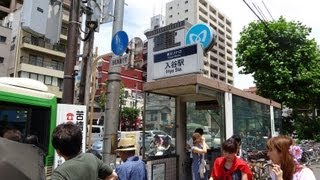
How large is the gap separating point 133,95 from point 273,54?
154 feet

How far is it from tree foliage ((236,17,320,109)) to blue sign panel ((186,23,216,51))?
1131 centimetres

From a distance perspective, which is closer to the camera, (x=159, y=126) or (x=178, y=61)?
(x=178, y=61)

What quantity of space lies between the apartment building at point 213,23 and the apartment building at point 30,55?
4421 cm

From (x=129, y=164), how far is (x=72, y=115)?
2837 millimetres

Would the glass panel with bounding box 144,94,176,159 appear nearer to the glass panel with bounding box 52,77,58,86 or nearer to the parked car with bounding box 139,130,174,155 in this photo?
the parked car with bounding box 139,130,174,155

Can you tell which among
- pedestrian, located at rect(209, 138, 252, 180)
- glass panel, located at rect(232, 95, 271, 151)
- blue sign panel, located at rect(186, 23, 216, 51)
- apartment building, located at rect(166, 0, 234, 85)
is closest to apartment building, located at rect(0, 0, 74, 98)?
glass panel, located at rect(232, 95, 271, 151)

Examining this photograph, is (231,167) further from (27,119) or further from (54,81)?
(54,81)

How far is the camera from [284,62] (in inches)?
778

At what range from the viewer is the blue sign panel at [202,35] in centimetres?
918

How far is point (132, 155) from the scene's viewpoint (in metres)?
4.07

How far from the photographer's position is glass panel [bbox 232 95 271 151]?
8.50 metres

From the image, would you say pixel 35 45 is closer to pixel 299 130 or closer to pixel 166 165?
pixel 299 130

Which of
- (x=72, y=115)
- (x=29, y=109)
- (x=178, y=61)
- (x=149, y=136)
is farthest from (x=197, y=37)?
(x=29, y=109)

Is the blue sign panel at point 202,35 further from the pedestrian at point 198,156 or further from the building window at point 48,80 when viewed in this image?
the building window at point 48,80
